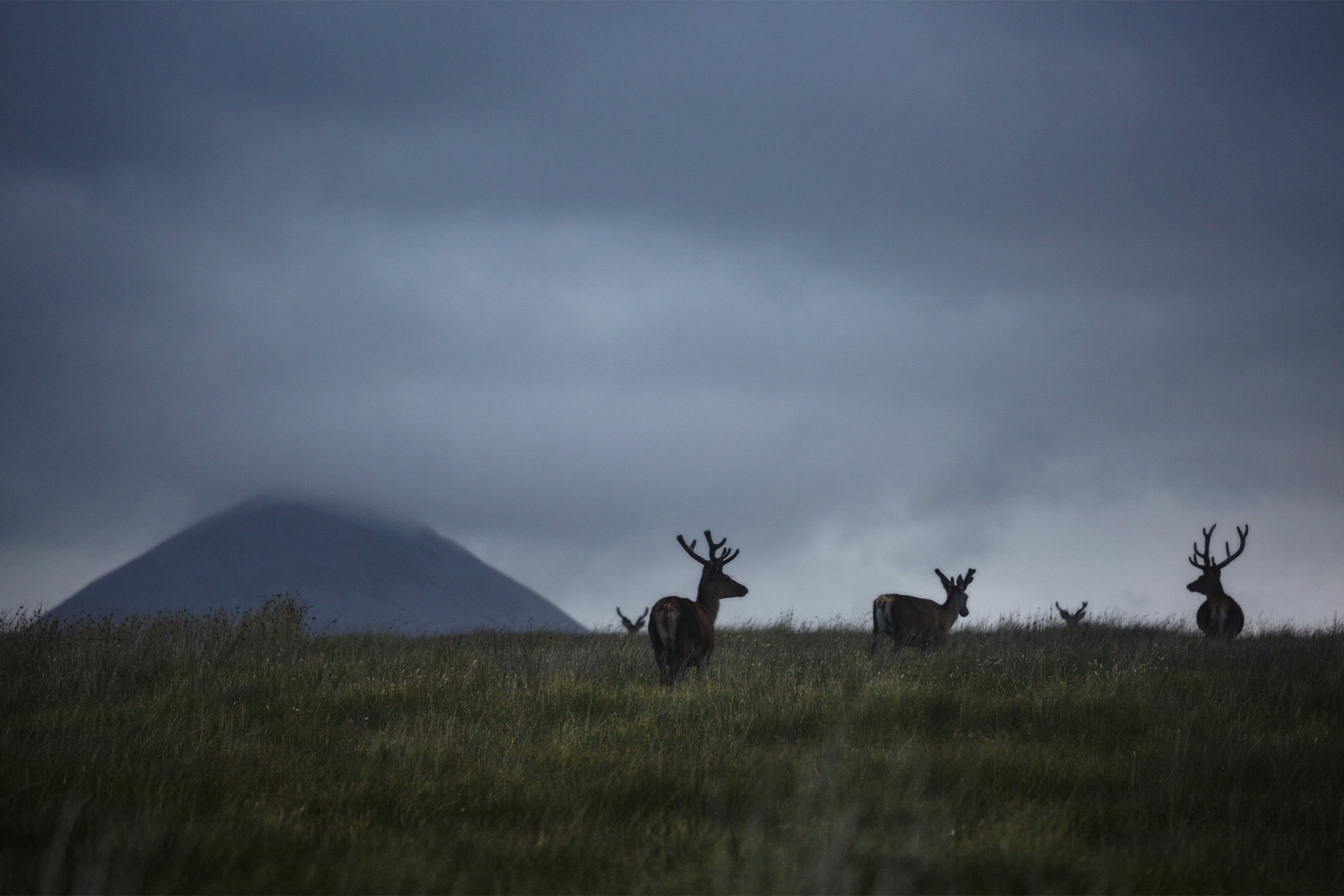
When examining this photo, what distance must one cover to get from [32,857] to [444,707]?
11.9 ft

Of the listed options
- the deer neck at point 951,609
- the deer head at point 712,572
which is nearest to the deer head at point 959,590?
the deer neck at point 951,609

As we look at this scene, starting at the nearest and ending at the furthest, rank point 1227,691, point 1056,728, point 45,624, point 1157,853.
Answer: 1. point 1157,853
2. point 1056,728
3. point 1227,691
4. point 45,624

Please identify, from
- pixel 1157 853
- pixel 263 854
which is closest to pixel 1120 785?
pixel 1157 853

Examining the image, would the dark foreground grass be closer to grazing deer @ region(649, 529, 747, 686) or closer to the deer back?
grazing deer @ region(649, 529, 747, 686)

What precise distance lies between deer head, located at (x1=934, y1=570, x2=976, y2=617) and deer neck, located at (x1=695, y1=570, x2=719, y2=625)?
16.9 feet

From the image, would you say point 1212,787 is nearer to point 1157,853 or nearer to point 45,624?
point 1157,853

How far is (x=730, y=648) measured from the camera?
12.7m

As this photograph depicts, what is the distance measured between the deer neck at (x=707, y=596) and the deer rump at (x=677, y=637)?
1.42 metres

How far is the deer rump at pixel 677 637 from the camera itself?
31.6ft

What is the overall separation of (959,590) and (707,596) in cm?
568

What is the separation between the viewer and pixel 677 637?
31.6ft

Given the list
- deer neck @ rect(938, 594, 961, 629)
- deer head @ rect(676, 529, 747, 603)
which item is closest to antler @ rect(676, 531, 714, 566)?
deer head @ rect(676, 529, 747, 603)

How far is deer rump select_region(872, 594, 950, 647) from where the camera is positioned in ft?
42.9

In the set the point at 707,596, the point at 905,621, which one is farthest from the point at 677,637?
the point at 905,621
